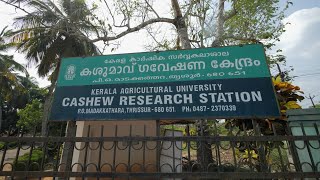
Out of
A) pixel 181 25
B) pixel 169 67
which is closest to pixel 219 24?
pixel 181 25

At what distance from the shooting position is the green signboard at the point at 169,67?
3.10m

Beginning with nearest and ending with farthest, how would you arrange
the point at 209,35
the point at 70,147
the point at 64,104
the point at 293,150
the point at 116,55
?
the point at 293,150, the point at 70,147, the point at 64,104, the point at 116,55, the point at 209,35

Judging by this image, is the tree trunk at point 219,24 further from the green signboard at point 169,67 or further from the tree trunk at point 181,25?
the green signboard at point 169,67

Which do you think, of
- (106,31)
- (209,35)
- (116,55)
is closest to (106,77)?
(116,55)

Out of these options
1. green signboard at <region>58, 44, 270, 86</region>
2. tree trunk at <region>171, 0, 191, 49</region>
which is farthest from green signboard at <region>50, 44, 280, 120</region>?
tree trunk at <region>171, 0, 191, 49</region>

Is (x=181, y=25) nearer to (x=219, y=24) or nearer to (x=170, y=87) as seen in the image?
(x=219, y=24)

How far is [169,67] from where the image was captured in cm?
325

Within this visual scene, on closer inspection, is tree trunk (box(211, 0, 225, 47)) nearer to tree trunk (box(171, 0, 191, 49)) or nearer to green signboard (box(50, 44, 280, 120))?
tree trunk (box(171, 0, 191, 49))

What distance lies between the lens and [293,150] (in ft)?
8.30

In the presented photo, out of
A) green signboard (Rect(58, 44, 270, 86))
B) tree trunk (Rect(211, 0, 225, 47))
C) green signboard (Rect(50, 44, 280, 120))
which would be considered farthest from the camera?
tree trunk (Rect(211, 0, 225, 47))

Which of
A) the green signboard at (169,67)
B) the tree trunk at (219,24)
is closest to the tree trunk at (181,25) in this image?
the tree trunk at (219,24)

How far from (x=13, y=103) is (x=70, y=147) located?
127 ft

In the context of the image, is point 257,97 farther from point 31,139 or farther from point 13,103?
point 13,103

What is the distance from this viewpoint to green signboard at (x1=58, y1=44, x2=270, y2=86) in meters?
3.10
